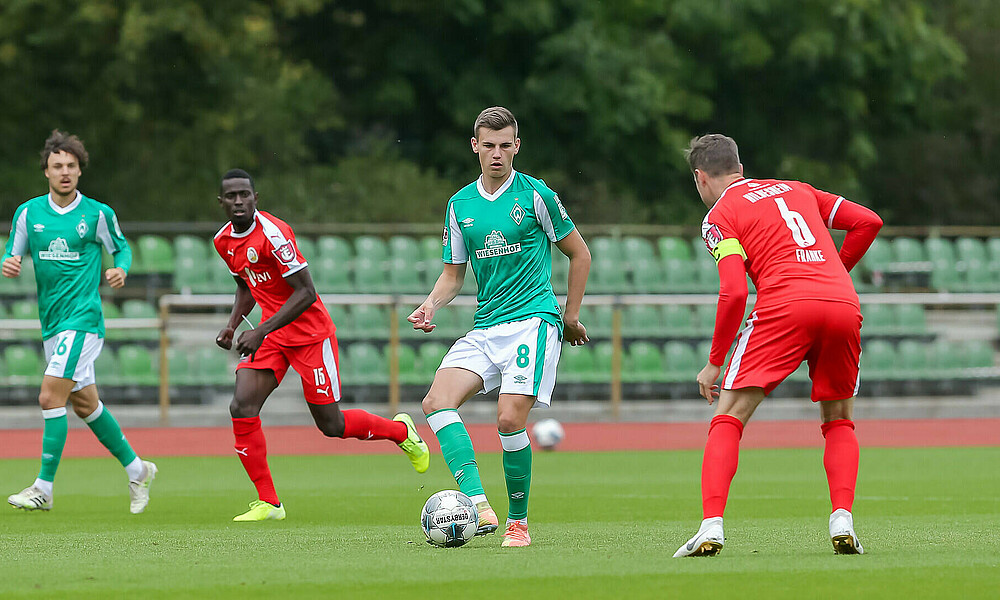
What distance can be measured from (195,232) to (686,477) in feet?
37.4

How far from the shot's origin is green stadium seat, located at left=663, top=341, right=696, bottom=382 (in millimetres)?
18797

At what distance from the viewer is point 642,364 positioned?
18.8m

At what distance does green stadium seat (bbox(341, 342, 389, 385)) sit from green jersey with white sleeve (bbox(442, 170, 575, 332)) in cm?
1075

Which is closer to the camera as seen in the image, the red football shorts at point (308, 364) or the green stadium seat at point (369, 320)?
the red football shorts at point (308, 364)

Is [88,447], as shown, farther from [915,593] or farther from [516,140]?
[915,593]

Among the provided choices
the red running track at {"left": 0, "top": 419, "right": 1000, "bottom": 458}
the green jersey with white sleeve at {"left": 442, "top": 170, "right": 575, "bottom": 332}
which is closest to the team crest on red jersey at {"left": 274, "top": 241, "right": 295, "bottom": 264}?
the green jersey with white sleeve at {"left": 442, "top": 170, "right": 575, "bottom": 332}

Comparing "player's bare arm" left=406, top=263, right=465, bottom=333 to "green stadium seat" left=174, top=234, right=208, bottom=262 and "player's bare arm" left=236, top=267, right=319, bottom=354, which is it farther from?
"green stadium seat" left=174, top=234, right=208, bottom=262

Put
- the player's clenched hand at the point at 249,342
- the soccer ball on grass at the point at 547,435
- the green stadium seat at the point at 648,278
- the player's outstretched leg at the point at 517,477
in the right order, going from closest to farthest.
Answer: the player's outstretched leg at the point at 517,477 → the player's clenched hand at the point at 249,342 → the soccer ball on grass at the point at 547,435 → the green stadium seat at the point at 648,278

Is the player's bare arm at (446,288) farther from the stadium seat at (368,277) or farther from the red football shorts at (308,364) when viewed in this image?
the stadium seat at (368,277)

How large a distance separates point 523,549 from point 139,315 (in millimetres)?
13014

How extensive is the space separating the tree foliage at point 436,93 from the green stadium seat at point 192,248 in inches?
211

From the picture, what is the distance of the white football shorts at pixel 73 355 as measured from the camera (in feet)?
30.3

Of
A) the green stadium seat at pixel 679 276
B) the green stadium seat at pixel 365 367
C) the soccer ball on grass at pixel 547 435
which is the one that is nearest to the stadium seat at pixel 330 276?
the green stadium seat at pixel 365 367

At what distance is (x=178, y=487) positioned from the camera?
11414mm
